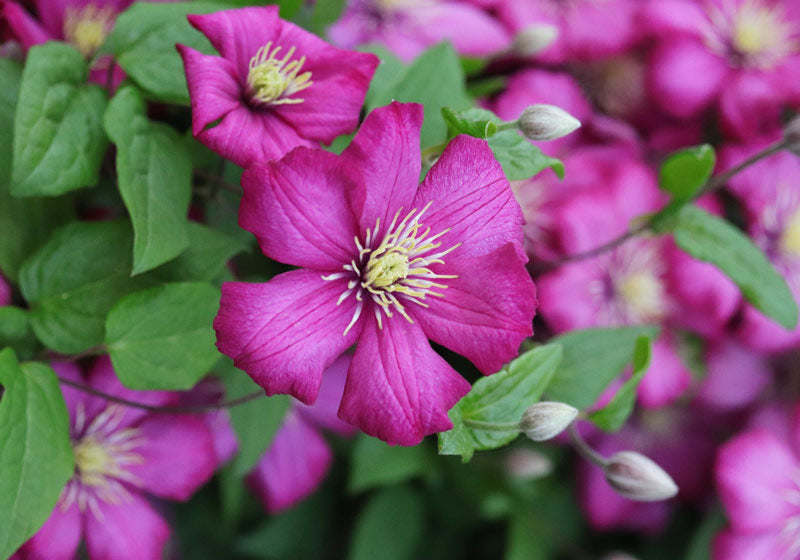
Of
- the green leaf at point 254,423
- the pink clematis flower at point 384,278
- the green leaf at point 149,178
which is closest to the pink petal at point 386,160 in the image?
the pink clematis flower at point 384,278

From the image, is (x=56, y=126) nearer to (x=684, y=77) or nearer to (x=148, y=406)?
(x=148, y=406)

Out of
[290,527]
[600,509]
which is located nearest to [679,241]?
[600,509]

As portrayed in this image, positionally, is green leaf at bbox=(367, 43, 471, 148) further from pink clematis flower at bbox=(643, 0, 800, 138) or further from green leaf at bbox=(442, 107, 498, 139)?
pink clematis flower at bbox=(643, 0, 800, 138)

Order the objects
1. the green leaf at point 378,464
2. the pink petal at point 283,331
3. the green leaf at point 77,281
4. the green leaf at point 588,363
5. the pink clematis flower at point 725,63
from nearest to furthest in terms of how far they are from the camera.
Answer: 1. the pink petal at point 283,331
2. the green leaf at point 77,281
3. the green leaf at point 588,363
4. the green leaf at point 378,464
5. the pink clematis flower at point 725,63

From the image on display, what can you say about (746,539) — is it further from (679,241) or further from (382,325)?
(382,325)

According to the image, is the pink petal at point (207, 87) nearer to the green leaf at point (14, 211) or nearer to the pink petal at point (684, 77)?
the green leaf at point (14, 211)

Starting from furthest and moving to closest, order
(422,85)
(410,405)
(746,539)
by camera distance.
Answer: (746,539)
(422,85)
(410,405)
